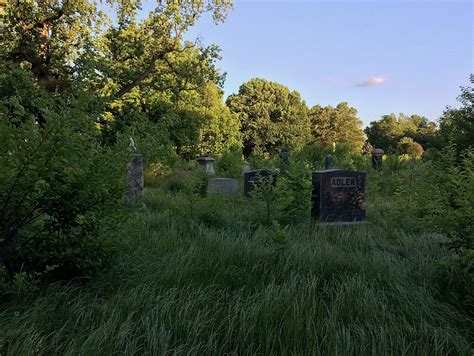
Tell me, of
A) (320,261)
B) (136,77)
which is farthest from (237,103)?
(320,261)

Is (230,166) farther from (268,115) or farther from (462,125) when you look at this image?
(268,115)

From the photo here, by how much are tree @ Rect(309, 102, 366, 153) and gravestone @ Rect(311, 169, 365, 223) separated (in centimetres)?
5092

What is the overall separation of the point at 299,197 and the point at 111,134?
14599 mm

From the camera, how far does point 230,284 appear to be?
11.0 ft

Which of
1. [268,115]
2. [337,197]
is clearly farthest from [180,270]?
[268,115]

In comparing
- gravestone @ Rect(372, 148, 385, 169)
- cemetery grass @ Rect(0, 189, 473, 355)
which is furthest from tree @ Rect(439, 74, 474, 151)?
cemetery grass @ Rect(0, 189, 473, 355)

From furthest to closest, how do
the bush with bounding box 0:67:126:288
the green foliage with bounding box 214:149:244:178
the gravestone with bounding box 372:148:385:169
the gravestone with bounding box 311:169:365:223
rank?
Result: 1. the gravestone with bounding box 372:148:385:169
2. the green foliage with bounding box 214:149:244:178
3. the gravestone with bounding box 311:169:365:223
4. the bush with bounding box 0:67:126:288

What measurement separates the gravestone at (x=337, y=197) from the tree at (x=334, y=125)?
50924 mm

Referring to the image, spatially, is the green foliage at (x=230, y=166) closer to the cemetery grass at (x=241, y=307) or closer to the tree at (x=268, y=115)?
the cemetery grass at (x=241, y=307)

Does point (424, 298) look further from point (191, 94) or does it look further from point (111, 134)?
point (191, 94)

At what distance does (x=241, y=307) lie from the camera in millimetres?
2777

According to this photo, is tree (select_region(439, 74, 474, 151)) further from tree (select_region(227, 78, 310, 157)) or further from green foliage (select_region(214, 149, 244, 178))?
tree (select_region(227, 78, 310, 157))

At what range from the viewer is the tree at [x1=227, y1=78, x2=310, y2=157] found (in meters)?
46.2

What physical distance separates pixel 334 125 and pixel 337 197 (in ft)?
177
